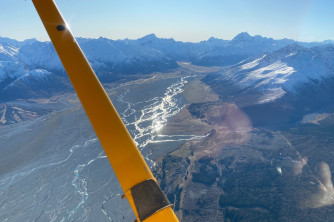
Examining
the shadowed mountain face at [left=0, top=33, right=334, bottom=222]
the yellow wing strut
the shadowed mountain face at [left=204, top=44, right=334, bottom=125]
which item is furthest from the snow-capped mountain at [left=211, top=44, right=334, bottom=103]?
the yellow wing strut

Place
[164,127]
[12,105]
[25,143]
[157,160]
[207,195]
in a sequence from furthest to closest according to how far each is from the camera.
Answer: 1. [12,105]
2. [164,127]
3. [25,143]
4. [157,160]
5. [207,195]

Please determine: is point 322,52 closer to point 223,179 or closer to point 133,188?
point 223,179

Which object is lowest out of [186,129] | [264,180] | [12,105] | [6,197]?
[264,180]

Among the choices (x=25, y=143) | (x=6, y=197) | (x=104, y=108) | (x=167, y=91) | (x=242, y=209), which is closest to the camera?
(x=104, y=108)

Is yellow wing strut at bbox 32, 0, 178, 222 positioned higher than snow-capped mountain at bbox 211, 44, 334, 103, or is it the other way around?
yellow wing strut at bbox 32, 0, 178, 222

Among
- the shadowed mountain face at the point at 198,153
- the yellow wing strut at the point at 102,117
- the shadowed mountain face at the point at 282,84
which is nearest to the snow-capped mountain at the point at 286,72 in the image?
the shadowed mountain face at the point at 282,84

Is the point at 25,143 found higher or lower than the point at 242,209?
higher

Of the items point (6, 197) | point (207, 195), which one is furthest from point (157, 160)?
point (6, 197)

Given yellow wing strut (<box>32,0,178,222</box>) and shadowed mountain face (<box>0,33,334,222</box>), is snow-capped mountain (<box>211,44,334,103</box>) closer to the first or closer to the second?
shadowed mountain face (<box>0,33,334,222</box>)
